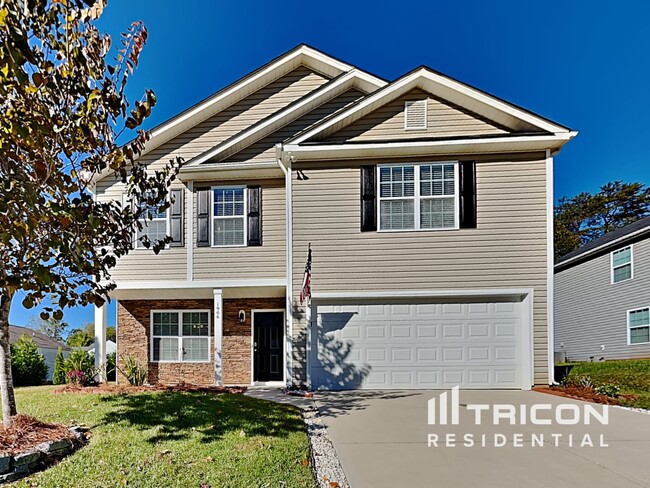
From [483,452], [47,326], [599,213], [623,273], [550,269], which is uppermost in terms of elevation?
[599,213]

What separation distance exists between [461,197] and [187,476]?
8.12 meters

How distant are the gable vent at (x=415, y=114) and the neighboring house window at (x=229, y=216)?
452 cm

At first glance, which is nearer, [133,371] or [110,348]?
[133,371]

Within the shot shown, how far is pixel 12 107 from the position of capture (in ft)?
15.4

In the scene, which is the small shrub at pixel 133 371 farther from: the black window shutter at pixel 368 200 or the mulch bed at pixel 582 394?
the mulch bed at pixel 582 394

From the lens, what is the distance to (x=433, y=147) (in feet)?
32.5

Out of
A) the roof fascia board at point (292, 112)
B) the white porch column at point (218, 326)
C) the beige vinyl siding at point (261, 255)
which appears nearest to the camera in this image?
the white porch column at point (218, 326)

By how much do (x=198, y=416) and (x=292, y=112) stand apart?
314 inches

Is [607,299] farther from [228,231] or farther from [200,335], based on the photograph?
[200,335]

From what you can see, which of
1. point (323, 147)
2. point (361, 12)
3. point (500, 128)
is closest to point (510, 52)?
point (361, 12)

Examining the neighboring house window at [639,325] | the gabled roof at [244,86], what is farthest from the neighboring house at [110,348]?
the neighboring house window at [639,325]

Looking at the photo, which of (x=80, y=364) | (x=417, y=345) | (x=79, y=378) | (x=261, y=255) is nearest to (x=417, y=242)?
(x=417, y=345)

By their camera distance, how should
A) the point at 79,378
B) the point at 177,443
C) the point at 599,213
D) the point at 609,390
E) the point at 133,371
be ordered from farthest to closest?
the point at 599,213, the point at 133,371, the point at 79,378, the point at 609,390, the point at 177,443

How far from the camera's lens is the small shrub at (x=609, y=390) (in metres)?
8.82
